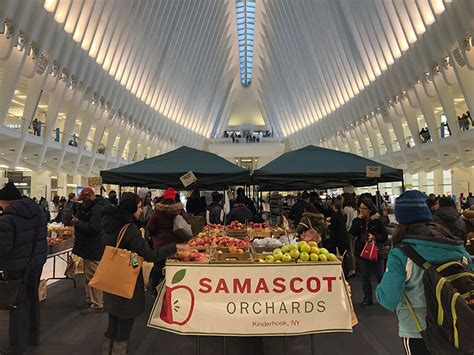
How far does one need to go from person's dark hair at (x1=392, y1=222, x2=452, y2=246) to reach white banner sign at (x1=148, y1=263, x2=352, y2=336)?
1.15 metres

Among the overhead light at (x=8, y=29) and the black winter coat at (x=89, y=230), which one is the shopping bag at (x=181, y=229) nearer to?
the black winter coat at (x=89, y=230)

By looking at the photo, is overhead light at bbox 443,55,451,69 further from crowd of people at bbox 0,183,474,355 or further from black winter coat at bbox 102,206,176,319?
black winter coat at bbox 102,206,176,319

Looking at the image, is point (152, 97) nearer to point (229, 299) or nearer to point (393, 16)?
point (393, 16)

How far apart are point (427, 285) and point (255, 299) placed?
157cm

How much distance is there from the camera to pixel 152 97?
3297cm

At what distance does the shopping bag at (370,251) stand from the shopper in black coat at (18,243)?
4161 millimetres

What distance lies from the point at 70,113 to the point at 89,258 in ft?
60.2

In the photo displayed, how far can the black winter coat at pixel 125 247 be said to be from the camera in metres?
3.54

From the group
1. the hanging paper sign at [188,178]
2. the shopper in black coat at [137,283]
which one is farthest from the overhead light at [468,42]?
the shopper in black coat at [137,283]

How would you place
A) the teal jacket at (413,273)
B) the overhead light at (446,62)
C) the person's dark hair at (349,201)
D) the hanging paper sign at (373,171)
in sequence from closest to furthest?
1. the teal jacket at (413,273)
2. the hanging paper sign at (373,171)
3. the person's dark hair at (349,201)
4. the overhead light at (446,62)

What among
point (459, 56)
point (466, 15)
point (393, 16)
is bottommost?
point (459, 56)

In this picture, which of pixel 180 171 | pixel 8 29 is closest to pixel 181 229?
pixel 180 171

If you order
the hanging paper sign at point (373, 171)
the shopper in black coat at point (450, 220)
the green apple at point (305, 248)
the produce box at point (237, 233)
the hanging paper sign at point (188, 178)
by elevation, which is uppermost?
the hanging paper sign at point (373, 171)

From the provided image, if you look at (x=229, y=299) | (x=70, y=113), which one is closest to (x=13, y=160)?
(x=70, y=113)
